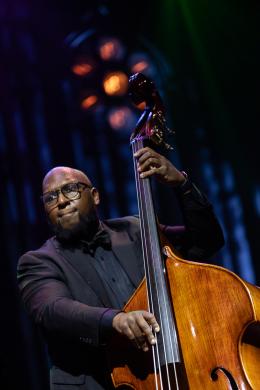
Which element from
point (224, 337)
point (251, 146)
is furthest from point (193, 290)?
point (251, 146)

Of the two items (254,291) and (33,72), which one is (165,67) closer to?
(33,72)

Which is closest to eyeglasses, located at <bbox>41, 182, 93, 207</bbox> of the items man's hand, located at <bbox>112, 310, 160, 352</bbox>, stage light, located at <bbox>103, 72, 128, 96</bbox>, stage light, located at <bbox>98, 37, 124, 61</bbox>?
man's hand, located at <bbox>112, 310, 160, 352</bbox>

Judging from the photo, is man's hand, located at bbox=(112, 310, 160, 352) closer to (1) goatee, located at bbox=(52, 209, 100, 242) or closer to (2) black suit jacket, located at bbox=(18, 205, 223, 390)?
(2) black suit jacket, located at bbox=(18, 205, 223, 390)

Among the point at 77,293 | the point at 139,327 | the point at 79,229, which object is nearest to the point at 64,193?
the point at 79,229

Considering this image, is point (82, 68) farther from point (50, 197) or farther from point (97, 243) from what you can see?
point (97, 243)

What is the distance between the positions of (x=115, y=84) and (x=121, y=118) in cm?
27

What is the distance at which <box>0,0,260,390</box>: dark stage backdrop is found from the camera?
3.67 metres

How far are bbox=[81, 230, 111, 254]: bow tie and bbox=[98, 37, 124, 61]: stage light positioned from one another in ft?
6.96

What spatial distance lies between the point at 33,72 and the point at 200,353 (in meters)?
2.68

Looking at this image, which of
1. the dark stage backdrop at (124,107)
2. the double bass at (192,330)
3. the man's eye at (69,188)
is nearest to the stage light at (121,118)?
the dark stage backdrop at (124,107)

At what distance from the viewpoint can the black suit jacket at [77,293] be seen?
6.22 ft

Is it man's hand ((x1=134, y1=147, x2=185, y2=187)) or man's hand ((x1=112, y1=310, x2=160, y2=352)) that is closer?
man's hand ((x1=112, y1=310, x2=160, y2=352))

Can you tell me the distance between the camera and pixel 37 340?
134 inches

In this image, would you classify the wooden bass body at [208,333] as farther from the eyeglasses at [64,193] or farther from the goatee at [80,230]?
the eyeglasses at [64,193]
